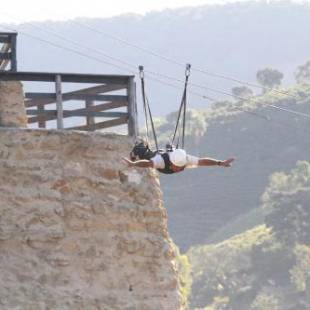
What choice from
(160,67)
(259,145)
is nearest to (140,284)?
(259,145)

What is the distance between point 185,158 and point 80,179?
1541mm

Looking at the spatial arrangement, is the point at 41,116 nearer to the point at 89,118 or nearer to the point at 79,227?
the point at 89,118

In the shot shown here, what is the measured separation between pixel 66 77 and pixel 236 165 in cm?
9502

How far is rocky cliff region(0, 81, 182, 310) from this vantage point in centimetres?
1445

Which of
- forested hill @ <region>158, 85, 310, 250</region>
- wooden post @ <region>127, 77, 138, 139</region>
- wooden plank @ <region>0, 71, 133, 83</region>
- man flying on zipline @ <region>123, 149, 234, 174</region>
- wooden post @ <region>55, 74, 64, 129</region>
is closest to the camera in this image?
man flying on zipline @ <region>123, 149, 234, 174</region>

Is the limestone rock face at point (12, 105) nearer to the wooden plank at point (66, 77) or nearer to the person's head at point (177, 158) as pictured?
the wooden plank at point (66, 77)

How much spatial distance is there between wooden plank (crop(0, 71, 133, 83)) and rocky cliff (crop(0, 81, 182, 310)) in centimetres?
79

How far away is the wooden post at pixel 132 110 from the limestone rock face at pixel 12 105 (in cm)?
124

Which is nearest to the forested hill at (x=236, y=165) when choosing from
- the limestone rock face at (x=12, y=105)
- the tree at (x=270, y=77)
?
the tree at (x=270, y=77)

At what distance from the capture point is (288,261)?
255 ft

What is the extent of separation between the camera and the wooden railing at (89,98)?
51.5ft

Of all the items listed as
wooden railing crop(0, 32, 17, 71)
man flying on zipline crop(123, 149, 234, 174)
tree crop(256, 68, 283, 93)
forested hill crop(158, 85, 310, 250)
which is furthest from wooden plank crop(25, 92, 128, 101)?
tree crop(256, 68, 283, 93)

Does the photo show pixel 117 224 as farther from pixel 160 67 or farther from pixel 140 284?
pixel 160 67

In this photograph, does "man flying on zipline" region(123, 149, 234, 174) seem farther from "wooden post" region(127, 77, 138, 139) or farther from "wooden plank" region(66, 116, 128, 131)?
"wooden plank" region(66, 116, 128, 131)
